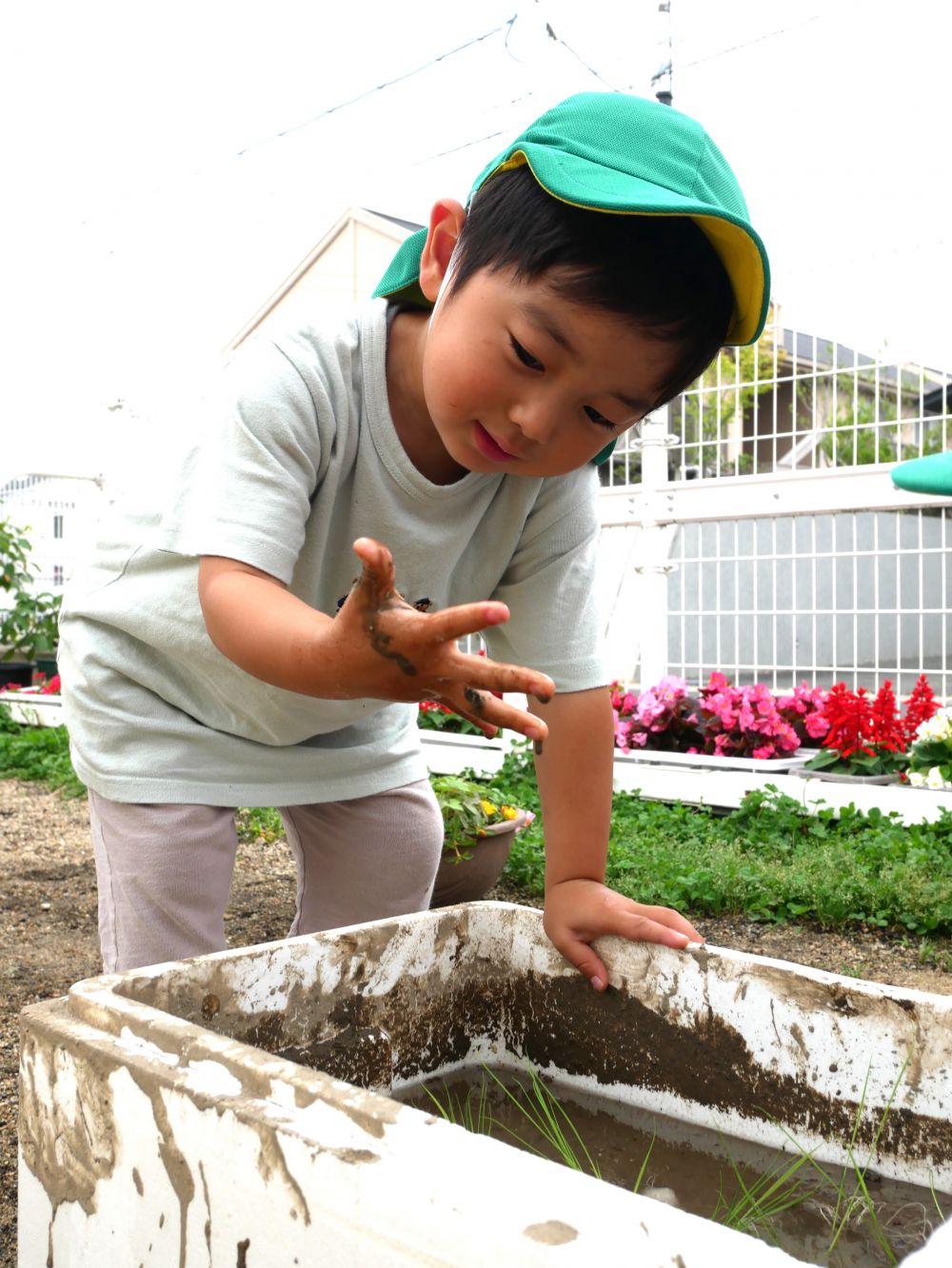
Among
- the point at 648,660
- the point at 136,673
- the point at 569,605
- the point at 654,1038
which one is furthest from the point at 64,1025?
the point at 648,660

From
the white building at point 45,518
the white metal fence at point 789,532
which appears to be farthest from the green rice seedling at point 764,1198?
the white building at point 45,518

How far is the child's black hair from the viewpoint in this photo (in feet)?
3.76

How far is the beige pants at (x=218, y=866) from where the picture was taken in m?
1.53

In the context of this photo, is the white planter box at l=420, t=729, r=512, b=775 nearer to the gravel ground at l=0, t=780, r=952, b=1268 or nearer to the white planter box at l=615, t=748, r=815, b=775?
the white planter box at l=615, t=748, r=815, b=775

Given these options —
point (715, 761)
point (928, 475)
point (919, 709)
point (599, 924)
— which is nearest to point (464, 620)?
point (599, 924)

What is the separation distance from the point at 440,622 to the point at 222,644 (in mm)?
400

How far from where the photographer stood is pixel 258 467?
1267 millimetres

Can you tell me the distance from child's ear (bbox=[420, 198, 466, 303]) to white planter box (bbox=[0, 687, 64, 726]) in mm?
5850

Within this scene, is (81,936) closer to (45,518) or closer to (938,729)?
(938,729)

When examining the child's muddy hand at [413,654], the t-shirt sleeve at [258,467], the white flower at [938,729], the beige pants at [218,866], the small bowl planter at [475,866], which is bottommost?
the small bowl planter at [475,866]

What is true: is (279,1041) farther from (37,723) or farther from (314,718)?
(37,723)

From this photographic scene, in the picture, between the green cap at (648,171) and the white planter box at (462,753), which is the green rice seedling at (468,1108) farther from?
the white planter box at (462,753)

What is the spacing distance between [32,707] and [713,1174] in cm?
659

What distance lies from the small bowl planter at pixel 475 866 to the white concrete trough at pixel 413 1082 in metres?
1.58
